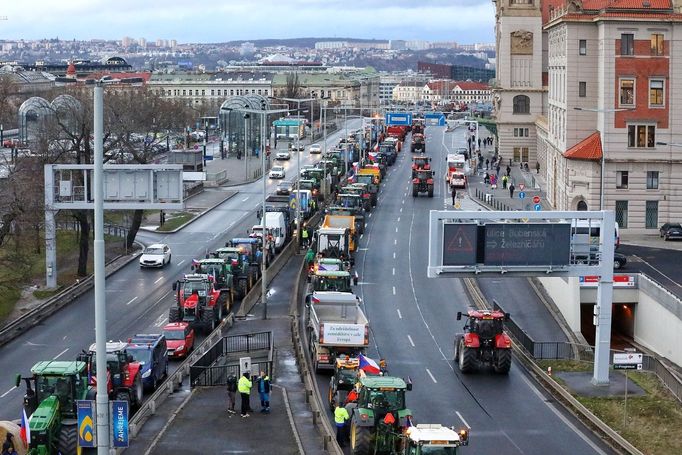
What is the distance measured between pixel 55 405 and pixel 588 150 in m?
52.7

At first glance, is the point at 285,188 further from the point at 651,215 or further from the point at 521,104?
the point at 521,104

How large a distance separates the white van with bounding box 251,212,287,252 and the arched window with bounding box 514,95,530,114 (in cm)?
5899

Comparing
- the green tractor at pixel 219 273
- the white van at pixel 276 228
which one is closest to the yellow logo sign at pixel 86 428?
the green tractor at pixel 219 273

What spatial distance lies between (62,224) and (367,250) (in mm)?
20370

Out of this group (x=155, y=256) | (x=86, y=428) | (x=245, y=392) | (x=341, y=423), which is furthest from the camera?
(x=155, y=256)

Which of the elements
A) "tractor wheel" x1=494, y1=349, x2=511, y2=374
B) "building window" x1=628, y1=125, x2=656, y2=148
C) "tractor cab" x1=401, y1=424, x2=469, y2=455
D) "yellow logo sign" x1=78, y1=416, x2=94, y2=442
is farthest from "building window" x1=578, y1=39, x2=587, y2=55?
"yellow logo sign" x1=78, y1=416, x2=94, y2=442

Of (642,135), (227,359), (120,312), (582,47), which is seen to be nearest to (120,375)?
(227,359)

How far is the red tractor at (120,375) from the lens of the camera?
114 feet

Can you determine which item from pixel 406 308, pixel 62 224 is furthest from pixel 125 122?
pixel 406 308

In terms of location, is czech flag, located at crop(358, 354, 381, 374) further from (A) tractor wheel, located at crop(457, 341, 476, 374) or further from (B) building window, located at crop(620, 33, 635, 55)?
(B) building window, located at crop(620, 33, 635, 55)

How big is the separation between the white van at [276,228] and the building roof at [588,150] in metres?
18.6

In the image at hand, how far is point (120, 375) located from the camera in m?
35.6

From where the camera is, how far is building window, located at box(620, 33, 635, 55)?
76.9 metres

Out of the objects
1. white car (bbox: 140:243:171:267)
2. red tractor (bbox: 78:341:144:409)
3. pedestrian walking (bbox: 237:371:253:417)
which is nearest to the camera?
pedestrian walking (bbox: 237:371:253:417)
